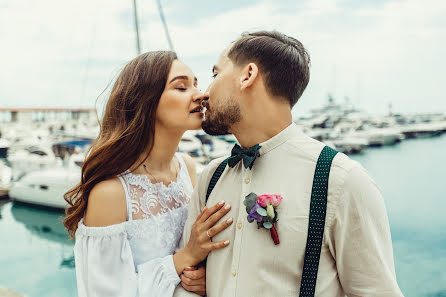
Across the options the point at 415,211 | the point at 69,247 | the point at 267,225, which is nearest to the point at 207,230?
the point at 267,225

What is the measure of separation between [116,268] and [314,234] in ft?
3.13

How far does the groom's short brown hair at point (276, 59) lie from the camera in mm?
1434

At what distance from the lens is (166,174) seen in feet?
7.07

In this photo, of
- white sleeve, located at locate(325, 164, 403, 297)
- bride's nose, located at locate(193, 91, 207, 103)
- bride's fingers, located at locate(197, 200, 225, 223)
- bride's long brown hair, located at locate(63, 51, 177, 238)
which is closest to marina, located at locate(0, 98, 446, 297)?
bride's long brown hair, located at locate(63, 51, 177, 238)

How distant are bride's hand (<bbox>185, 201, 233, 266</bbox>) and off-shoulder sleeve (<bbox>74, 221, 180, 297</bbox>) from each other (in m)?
0.21

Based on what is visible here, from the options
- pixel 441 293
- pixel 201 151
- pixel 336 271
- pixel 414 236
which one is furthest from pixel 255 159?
pixel 201 151

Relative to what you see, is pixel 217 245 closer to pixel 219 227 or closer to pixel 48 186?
pixel 219 227

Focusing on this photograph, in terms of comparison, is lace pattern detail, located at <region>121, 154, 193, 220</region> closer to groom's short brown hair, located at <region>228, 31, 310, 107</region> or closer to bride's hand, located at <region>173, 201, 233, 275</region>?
bride's hand, located at <region>173, 201, 233, 275</region>

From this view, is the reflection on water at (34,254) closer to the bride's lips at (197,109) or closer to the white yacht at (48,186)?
the white yacht at (48,186)

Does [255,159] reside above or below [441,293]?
above

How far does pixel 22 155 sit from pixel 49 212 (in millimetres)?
6910

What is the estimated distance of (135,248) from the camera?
5.93 feet

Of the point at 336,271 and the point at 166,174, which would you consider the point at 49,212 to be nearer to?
the point at 166,174

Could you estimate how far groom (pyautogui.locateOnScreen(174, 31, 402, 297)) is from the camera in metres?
1.18
